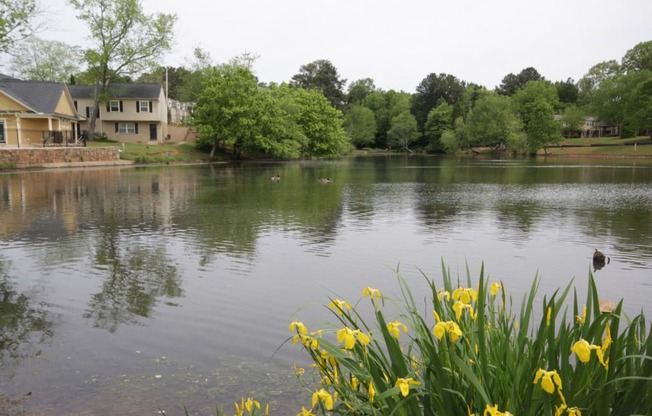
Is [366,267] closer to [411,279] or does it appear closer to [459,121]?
[411,279]

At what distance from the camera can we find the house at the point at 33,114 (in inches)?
1916

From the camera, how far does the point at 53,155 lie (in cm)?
4494

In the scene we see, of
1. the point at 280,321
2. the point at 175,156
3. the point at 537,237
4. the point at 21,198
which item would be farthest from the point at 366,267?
the point at 175,156

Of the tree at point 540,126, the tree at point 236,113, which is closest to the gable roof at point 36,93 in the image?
the tree at point 236,113

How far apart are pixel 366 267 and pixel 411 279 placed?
1423 millimetres

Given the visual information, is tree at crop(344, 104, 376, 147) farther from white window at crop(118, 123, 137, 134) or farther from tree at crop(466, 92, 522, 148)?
Result: white window at crop(118, 123, 137, 134)

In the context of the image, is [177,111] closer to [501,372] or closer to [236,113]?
[236,113]

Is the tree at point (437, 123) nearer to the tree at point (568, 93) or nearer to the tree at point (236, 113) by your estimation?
the tree at point (568, 93)

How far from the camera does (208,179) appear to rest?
36.1m

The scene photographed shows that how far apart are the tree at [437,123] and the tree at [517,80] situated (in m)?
22.2

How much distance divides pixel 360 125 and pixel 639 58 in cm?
5220

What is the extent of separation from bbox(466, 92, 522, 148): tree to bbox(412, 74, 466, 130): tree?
712 inches

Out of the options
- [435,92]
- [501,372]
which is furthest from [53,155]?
[435,92]

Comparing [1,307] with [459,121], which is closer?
[1,307]
